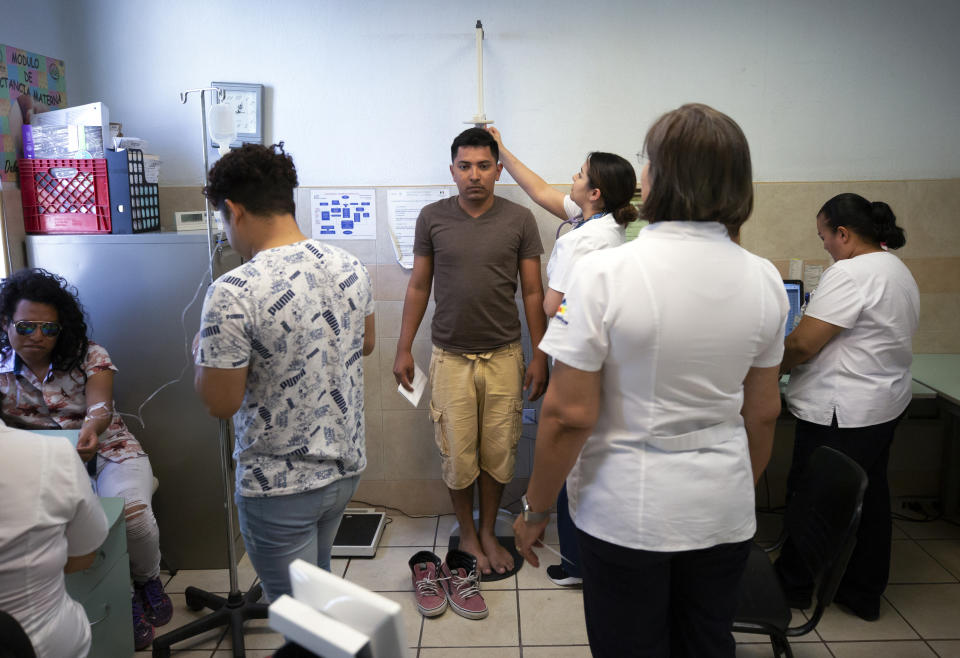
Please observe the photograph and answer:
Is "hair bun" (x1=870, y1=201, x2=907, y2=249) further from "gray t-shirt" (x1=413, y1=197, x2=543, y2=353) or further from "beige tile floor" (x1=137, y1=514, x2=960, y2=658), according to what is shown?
"beige tile floor" (x1=137, y1=514, x2=960, y2=658)

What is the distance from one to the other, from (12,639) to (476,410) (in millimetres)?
1890

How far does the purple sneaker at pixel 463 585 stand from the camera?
8.86 feet

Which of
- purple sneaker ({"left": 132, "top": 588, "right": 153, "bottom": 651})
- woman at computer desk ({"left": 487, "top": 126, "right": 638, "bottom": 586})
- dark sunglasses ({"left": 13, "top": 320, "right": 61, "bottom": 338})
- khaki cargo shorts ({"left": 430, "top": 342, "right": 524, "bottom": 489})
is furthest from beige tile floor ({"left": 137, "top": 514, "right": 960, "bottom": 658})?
dark sunglasses ({"left": 13, "top": 320, "right": 61, "bottom": 338})

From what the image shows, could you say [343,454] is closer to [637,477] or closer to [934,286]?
[637,477]

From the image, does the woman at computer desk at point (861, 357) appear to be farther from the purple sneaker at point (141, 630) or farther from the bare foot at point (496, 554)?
Result: the purple sneaker at point (141, 630)

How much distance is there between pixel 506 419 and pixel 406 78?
1.58m

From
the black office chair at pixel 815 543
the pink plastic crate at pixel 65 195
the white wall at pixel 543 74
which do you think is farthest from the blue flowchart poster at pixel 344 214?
the black office chair at pixel 815 543

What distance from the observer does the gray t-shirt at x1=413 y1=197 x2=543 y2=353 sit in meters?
2.95

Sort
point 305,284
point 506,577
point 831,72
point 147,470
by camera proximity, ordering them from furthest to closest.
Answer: point 831,72, point 506,577, point 147,470, point 305,284

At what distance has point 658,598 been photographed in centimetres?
145

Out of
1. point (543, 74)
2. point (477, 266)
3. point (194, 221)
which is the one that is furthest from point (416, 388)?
point (543, 74)

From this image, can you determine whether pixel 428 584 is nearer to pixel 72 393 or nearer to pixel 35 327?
pixel 72 393

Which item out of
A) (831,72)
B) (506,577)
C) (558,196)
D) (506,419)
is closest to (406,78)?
(558,196)

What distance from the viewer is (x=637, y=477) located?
139 centimetres
